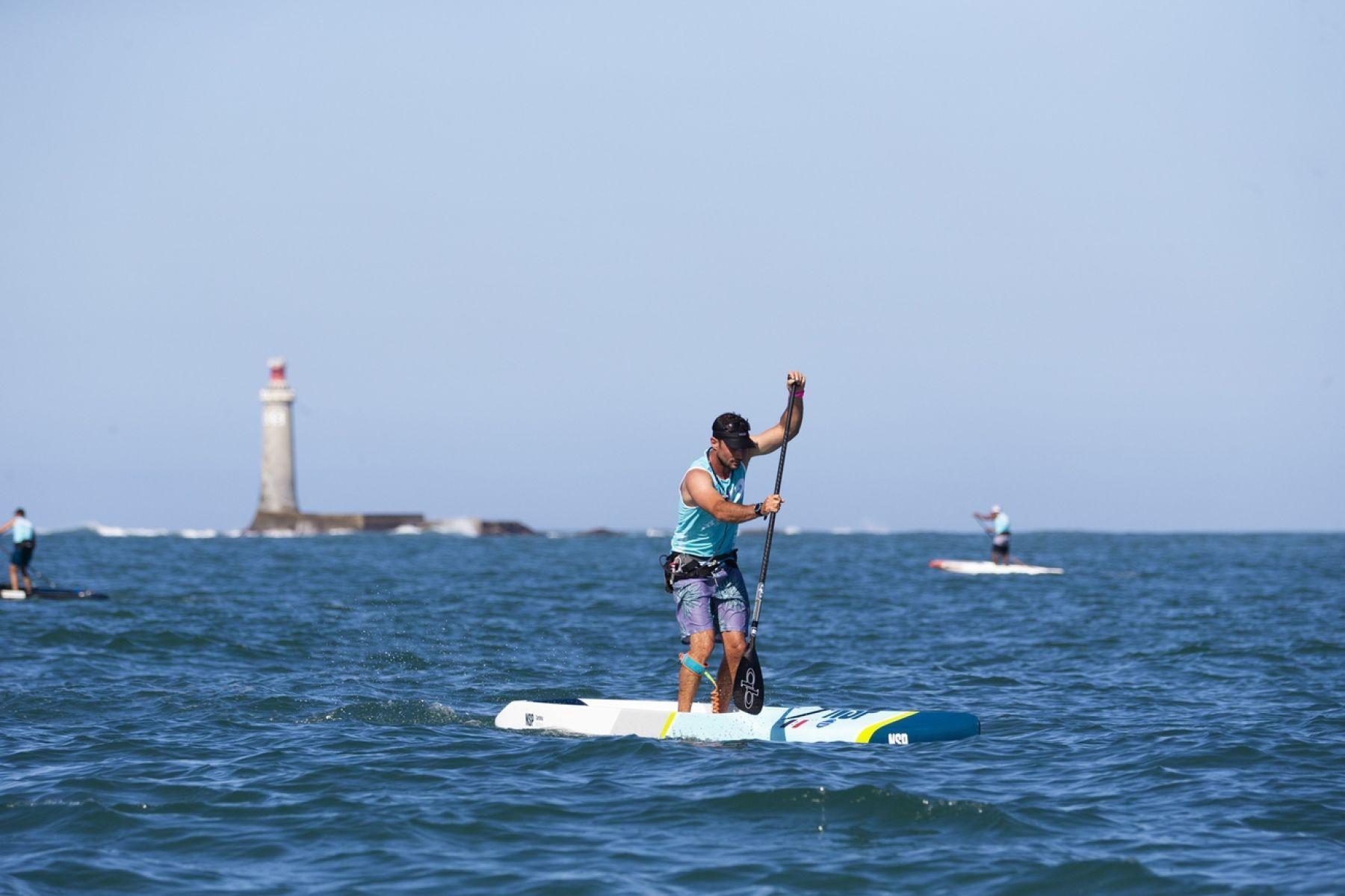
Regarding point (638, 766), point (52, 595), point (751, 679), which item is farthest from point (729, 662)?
point (52, 595)

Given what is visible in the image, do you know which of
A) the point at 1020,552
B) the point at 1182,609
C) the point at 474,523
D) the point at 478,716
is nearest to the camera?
the point at 478,716

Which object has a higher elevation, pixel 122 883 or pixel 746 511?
pixel 746 511

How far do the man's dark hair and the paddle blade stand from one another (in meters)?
1.73

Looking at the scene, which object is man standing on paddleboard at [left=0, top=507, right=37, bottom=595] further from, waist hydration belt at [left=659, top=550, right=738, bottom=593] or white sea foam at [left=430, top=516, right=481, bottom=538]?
white sea foam at [left=430, top=516, right=481, bottom=538]

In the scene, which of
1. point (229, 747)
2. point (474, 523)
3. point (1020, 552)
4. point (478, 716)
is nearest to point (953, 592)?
point (478, 716)

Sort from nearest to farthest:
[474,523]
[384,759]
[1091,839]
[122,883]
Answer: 1. [122,883]
2. [1091,839]
3. [384,759]
4. [474,523]

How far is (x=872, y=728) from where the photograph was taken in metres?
10.8

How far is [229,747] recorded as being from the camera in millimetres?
10625

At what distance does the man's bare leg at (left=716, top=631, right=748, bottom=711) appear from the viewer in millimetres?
10938

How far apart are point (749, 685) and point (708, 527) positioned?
132 cm

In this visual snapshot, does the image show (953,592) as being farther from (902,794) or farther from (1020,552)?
(1020,552)

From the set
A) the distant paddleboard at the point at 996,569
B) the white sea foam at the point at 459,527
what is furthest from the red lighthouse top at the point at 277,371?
the distant paddleboard at the point at 996,569

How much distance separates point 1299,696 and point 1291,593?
2011cm

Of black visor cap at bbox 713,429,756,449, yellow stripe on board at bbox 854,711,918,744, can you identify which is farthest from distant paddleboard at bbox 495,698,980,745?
black visor cap at bbox 713,429,756,449
